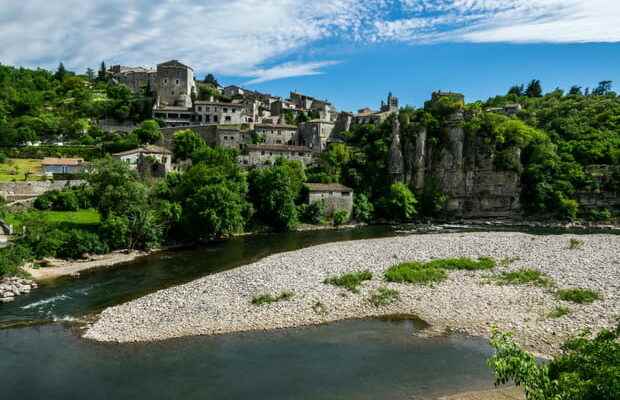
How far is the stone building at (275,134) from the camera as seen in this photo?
2635 inches

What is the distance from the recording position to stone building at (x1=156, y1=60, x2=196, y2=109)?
247ft

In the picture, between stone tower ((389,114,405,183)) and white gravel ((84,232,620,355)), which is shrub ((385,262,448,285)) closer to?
white gravel ((84,232,620,355))

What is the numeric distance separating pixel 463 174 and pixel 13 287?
176ft

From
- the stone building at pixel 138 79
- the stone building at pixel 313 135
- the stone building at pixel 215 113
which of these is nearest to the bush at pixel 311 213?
the stone building at pixel 313 135

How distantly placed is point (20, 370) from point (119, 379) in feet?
14.4

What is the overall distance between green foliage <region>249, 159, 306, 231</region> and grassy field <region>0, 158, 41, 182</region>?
915 inches

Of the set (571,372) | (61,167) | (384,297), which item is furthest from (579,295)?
(61,167)

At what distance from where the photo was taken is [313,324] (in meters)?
21.3

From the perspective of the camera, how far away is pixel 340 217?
53594 mm

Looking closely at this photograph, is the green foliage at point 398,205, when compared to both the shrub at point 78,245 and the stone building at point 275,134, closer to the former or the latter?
the stone building at point 275,134

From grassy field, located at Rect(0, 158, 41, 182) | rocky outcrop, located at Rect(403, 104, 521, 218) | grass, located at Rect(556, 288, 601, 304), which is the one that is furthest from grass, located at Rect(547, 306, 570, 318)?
grassy field, located at Rect(0, 158, 41, 182)

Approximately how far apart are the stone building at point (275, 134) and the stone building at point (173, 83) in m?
16.2

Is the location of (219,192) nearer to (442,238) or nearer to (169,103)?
(442,238)

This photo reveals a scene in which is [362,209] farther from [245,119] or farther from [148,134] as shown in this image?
[148,134]
